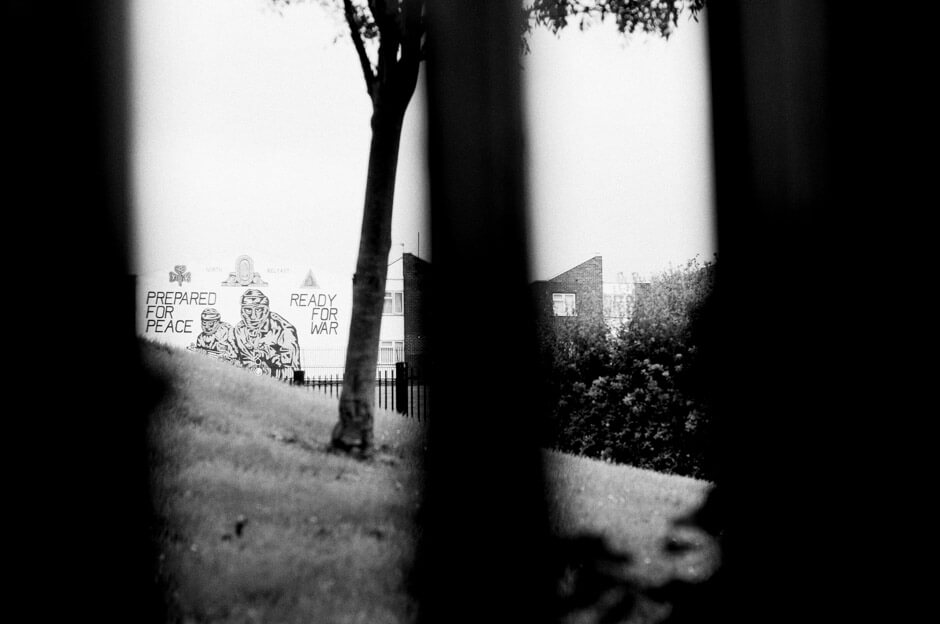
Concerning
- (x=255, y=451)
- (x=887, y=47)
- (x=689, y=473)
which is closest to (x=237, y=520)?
(x=255, y=451)

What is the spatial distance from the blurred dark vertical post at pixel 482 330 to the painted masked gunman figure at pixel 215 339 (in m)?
0.46

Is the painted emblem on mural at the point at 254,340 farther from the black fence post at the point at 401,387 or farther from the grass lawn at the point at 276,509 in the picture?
the black fence post at the point at 401,387

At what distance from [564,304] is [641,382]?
646mm

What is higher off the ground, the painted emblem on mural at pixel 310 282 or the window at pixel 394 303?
the painted emblem on mural at pixel 310 282

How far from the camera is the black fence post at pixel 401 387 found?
64.3 inches

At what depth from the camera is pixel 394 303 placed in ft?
5.53

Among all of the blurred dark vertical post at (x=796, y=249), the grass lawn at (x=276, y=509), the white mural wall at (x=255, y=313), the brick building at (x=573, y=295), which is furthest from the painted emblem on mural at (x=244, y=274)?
the blurred dark vertical post at (x=796, y=249)

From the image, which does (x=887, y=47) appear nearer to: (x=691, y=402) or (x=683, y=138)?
(x=683, y=138)

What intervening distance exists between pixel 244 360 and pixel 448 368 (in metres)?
0.46

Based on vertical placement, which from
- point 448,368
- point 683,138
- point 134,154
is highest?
point 683,138

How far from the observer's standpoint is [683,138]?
201 centimetres

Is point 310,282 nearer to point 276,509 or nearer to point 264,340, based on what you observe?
point 264,340

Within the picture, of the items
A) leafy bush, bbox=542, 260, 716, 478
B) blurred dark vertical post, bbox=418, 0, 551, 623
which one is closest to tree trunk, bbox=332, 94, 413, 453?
blurred dark vertical post, bbox=418, 0, 551, 623

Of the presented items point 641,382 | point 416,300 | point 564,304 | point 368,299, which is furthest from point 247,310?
point 641,382
